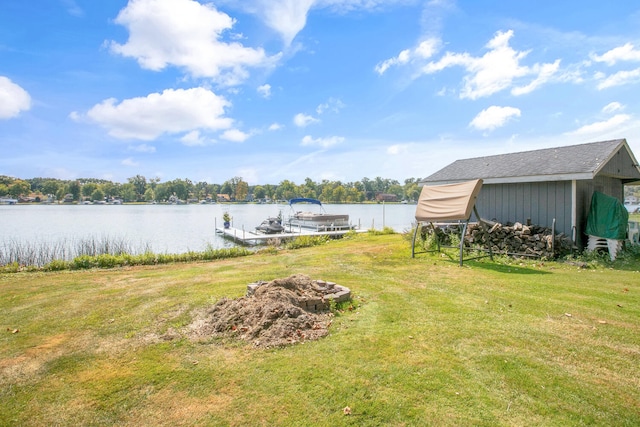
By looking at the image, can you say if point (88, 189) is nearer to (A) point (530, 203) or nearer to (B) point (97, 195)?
(B) point (97, 195)

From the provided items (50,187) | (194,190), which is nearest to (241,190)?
(194,190)

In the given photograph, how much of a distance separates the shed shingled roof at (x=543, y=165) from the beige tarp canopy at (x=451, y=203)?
2.48 m

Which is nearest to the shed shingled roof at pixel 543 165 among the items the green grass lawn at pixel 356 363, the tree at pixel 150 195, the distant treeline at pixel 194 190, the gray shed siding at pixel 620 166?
the gray shed siding at pixel 620 166

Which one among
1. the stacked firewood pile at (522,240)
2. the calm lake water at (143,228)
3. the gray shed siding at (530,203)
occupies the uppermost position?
the gray shed siding at (530,203)

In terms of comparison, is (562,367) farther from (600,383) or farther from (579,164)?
(579,164)

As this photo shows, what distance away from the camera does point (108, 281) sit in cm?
835

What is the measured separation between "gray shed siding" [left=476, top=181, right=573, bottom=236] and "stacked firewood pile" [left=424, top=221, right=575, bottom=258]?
16.9 inches

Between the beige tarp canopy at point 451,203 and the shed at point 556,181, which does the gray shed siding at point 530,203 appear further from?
the beige tarp canopy at point 451,203

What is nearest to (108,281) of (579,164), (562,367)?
(562,367)

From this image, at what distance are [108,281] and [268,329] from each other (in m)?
6.09

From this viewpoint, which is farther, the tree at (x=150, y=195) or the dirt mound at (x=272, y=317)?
the tree at (x=150, y=195)

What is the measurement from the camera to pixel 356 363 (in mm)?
3682

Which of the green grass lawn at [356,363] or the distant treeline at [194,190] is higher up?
the distant treeline at [194,190]

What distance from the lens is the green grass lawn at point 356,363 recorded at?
2.91m
